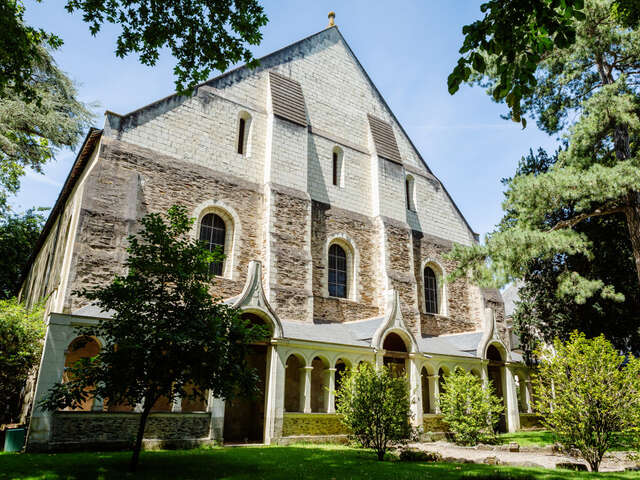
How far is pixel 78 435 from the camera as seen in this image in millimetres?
11000

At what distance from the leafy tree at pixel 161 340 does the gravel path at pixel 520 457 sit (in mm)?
6083

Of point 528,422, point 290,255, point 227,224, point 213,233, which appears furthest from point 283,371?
point 528,422

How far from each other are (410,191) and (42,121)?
17200 mm

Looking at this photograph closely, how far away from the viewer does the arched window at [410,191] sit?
23969 millimetres

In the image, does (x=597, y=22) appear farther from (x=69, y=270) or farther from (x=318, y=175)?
(x=69, y=270)

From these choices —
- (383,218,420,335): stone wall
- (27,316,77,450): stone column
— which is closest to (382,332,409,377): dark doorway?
(383,218,420,335): stone wall

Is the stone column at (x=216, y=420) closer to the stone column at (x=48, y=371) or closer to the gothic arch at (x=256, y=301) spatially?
the gothic arch at (x=256, y=301)

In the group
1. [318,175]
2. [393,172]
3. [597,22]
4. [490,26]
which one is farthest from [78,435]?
[597,22]

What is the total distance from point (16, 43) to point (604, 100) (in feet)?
56.3

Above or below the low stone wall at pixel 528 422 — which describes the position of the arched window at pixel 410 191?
above

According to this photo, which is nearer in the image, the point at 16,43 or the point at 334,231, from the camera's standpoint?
the point at 16,43

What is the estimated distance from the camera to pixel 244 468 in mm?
9062

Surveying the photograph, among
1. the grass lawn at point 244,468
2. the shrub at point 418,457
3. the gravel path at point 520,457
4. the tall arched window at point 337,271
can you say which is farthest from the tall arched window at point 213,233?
the gravel path at point 520,457

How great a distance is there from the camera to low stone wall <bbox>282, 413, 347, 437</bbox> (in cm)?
1412
